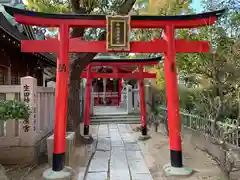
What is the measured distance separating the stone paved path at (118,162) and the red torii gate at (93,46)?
795 mm

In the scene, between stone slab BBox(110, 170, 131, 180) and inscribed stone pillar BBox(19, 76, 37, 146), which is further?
inscribed stone pillar BBox(19, 76, 37, 146)

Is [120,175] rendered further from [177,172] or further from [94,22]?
[94,22]

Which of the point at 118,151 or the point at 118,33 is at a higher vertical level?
the point at 118,33

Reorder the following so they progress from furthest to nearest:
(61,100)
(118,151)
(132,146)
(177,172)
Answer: (132,146), (118,151), (61,100), (177,172)

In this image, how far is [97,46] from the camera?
222 inches

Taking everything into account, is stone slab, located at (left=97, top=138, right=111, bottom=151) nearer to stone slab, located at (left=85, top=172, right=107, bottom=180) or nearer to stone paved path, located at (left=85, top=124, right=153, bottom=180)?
stone paved path, located at (left=85, top=124, right=153, bottom=180)

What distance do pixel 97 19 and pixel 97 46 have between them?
1.84ft

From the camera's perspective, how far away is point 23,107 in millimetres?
5000

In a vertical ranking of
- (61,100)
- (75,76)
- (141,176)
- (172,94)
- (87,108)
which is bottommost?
(141,176)

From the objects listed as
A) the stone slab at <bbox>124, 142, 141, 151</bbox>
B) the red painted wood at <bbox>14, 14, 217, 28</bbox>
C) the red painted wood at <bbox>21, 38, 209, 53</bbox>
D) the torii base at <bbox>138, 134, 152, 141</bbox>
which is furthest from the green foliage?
the torii base at <bbox>138, 134, 152, 141</bbox>

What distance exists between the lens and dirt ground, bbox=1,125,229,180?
5.41 metres

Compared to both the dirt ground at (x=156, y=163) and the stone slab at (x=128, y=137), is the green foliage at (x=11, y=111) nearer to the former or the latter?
the dirt ground at (x=156, y=163)

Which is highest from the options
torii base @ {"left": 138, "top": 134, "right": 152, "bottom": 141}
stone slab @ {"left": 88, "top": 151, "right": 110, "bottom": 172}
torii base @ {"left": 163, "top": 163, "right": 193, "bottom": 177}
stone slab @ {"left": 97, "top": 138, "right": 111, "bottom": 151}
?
torii base @ {"left": 163, "top": 163, "right": 193, "bottom": 177}

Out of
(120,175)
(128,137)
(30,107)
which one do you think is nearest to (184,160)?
(120,175)
